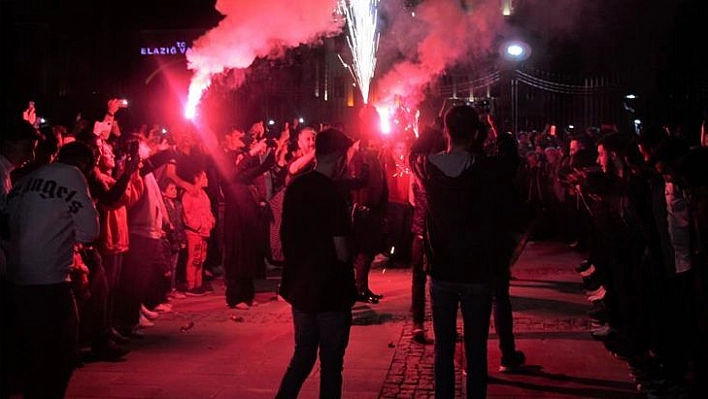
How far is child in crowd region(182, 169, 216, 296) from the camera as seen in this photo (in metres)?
11.4

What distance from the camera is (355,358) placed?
7.71 metres

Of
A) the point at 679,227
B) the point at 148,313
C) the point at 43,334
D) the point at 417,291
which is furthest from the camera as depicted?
the point at 148,313

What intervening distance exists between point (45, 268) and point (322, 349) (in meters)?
1.78

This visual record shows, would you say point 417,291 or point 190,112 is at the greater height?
point 190,112

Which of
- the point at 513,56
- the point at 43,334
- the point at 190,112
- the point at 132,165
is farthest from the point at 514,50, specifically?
the point at 43,334

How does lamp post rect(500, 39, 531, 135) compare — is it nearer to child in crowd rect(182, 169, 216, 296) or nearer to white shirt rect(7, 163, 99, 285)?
child in crowd rect(182, 169, 216, 296)

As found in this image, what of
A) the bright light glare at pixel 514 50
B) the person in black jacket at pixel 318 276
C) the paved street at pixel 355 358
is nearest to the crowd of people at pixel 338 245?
the person in black jacket at pixel 318 276

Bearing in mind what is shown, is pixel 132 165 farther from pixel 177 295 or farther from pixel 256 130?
pixel 256 130

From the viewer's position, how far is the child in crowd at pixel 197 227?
11.4m

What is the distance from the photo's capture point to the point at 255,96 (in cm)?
3045

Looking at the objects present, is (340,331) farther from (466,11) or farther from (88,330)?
(466,11)

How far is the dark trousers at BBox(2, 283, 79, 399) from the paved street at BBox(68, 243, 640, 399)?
133 cm

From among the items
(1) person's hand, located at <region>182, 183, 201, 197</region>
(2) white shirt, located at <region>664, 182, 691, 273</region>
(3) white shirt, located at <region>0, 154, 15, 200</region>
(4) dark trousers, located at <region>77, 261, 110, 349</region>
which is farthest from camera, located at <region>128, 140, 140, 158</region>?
(2) white shirt, located at <region>664, 182, 691, 273</region>

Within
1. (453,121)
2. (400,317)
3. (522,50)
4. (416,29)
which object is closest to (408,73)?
(416,29)
